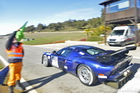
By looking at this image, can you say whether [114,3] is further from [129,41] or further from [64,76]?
[64,76]

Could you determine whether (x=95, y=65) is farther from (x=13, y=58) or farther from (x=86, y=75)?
(x=13, y=58)

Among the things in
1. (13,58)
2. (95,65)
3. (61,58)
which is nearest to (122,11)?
(61,58)

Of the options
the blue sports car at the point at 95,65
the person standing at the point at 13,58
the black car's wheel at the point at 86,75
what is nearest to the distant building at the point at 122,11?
the blue sports car at the point at 95,65

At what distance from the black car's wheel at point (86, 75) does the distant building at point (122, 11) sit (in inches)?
471

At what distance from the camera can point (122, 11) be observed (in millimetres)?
14789

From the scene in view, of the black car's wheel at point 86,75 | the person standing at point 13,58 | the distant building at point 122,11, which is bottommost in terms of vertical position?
the black car's wheel at point 86,75

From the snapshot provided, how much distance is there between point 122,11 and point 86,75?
44.8 feet

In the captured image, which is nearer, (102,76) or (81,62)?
(102,76)

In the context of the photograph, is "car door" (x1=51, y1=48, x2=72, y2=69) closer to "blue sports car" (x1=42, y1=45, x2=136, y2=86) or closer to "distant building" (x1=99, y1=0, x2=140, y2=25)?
"blue sports car" (x1=42, y1=45, x2=136, y2=86)

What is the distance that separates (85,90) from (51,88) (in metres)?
1.07

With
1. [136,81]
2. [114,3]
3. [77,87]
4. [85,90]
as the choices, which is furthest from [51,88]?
[114,3]

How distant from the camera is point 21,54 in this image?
3.45 meters

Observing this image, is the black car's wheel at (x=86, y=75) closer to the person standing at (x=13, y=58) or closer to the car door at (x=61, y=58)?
the car door at (x=61, y=58)

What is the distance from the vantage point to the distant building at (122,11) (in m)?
13.5
